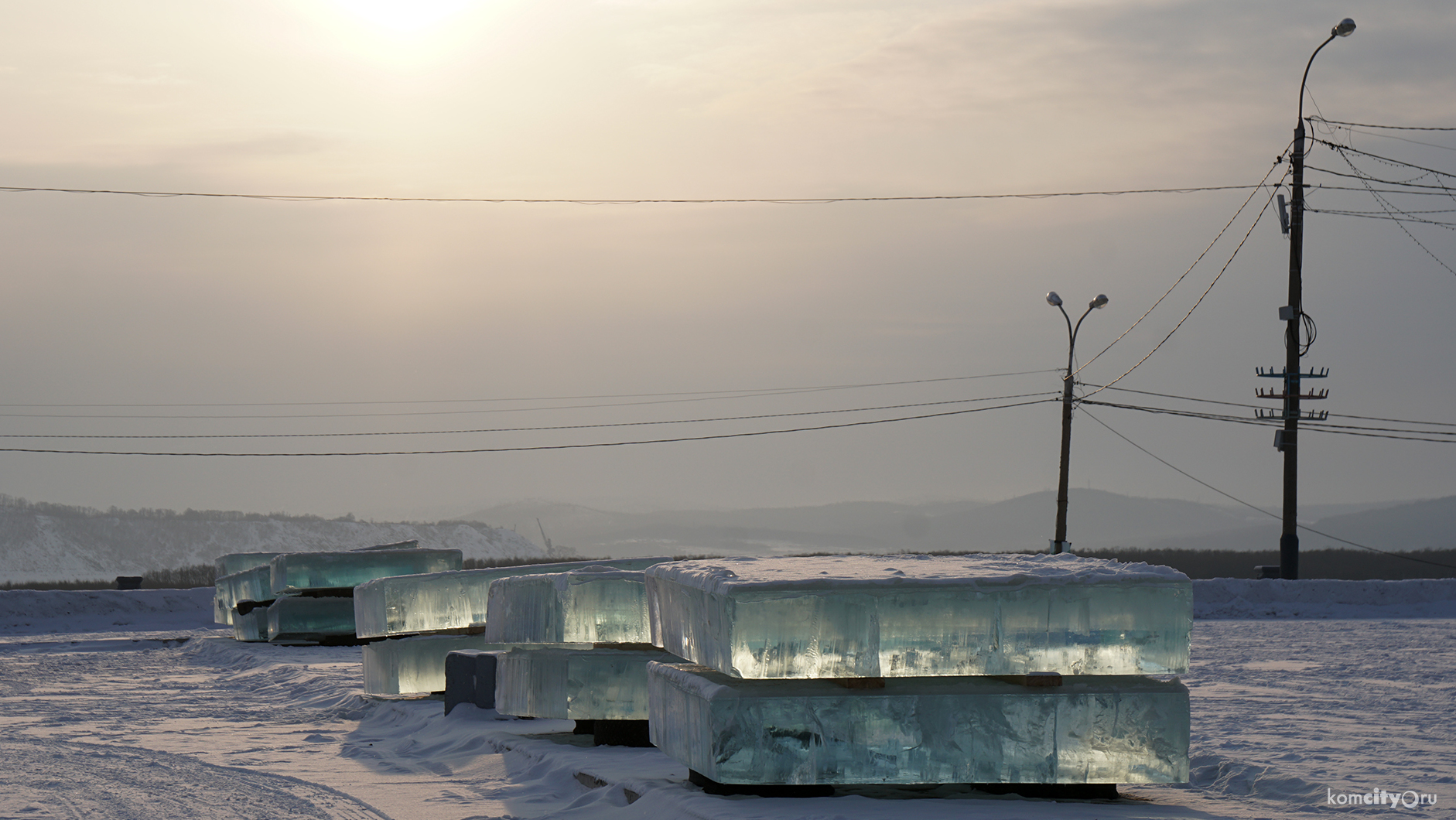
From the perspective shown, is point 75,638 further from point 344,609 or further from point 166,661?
point 344,609

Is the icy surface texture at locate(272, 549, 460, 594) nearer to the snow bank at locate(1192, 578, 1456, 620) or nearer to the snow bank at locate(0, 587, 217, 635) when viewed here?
the snow bank at locate(0, 587, 217, 635)

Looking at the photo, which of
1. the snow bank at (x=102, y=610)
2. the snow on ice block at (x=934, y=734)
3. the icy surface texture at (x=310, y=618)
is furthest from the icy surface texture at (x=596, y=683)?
the snow bank at (x=102, y=610)

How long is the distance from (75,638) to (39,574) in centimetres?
14807

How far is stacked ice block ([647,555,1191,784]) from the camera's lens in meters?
7.01

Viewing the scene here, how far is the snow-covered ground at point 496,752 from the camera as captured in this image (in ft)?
24.3

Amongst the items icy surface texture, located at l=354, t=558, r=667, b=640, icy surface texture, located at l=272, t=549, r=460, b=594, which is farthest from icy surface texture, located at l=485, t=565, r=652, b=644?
icy surface texture, located at l=272, t=549, r=460, b=594

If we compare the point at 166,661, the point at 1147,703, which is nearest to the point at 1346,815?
the point at 1147,703

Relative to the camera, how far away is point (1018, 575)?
713cm

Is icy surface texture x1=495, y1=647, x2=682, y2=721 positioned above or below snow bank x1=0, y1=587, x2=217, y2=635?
above

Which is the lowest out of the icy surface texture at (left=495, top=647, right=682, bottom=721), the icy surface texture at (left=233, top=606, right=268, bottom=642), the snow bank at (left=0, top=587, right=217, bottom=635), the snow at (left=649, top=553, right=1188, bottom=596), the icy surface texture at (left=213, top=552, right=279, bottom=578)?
the snow bank at (left=0, top=587, right=217, bottom=635)

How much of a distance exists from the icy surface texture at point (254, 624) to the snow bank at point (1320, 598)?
18569 mm

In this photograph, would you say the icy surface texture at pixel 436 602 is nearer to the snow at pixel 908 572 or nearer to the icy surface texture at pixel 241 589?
the snow at pixel 908 572

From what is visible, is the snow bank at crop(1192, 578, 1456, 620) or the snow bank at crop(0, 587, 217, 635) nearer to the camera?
the snow bank at crop(1192, 578, 1456, 620)

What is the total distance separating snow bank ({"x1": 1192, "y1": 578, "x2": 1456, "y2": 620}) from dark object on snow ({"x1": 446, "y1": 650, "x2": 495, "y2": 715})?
63.4ft
